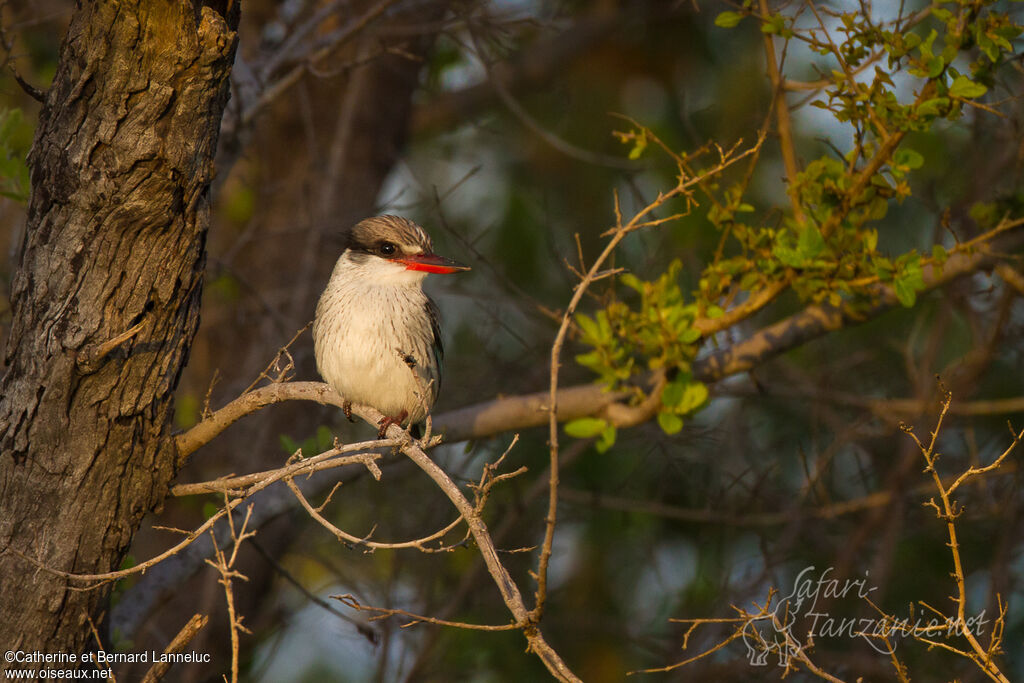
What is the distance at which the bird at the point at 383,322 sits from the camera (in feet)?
12.9

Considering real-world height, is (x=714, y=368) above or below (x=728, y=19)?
below

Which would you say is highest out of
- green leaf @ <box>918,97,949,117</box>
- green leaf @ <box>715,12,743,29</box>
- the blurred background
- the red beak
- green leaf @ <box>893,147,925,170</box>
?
green leaf @ <box>715,12,743,29</box>

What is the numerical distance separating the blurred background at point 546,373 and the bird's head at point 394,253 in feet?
0.91

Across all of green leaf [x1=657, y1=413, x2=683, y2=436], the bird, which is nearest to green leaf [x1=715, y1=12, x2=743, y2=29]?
the bird

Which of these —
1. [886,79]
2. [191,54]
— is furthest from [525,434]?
[191,54]

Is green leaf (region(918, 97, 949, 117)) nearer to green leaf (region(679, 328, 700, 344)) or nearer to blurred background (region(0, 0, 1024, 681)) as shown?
blurred background (region(0, 0, 1024, 681))

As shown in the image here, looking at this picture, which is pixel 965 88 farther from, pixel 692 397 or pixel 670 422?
pixel 670 422

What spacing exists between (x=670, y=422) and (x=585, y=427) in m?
0.32

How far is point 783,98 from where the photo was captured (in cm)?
407

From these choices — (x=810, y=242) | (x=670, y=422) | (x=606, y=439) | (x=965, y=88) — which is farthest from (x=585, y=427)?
(x=965, y=88)

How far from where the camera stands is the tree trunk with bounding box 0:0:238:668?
2770mm

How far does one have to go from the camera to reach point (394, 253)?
421 cm

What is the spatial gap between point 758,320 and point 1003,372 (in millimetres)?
1795

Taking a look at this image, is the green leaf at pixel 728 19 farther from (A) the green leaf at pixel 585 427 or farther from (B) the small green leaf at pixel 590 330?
→ (A) the green leaf at pixel 585 427
